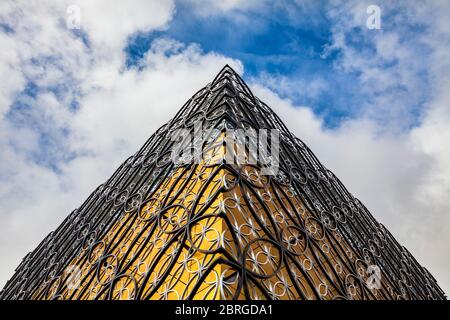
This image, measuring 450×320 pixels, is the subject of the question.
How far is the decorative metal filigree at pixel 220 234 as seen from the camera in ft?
33.7

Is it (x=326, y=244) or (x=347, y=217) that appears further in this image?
(x=347, y=217)

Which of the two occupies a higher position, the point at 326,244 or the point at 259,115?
the point at 259,115

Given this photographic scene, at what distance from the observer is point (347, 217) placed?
60.8 feet

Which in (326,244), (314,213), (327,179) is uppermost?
(327,179)

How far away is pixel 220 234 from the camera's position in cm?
1003

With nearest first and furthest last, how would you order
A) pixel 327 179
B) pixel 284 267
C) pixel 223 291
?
pixel 223 291, pixel 284 267, pixel 327 179

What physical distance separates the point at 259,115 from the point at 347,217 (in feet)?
24.8

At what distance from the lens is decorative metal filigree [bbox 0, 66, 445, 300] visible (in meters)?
10.3

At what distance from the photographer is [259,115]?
1934 centimetres

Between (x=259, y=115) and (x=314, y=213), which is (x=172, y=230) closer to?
(x=314, y=213)

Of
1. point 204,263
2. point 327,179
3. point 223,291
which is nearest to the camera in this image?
point 223,291
